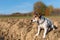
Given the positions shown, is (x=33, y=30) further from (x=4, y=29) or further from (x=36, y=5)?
(x=36, y=5)

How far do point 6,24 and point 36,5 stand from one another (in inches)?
2190

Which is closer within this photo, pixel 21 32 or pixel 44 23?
pixel 44 23

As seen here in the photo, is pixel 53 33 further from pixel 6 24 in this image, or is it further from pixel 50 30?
pixel 6 24

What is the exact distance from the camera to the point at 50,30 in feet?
40.7

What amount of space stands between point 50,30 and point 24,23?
369 centimetres

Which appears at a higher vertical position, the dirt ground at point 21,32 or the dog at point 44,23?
the dog at point 44,23

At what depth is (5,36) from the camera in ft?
50.6

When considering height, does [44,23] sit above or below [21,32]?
above

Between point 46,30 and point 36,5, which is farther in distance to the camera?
point 36,5

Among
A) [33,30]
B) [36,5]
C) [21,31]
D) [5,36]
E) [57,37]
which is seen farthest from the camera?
[36,5]

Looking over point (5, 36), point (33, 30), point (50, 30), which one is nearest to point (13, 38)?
point (5, 36)

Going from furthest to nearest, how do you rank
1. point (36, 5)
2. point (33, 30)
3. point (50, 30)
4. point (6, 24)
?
point (36, 5) < point (6, 24) < point (33, 30) < point (50, 30)

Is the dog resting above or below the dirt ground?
above

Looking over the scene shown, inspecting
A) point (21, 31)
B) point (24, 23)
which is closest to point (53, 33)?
point (21, 31)
